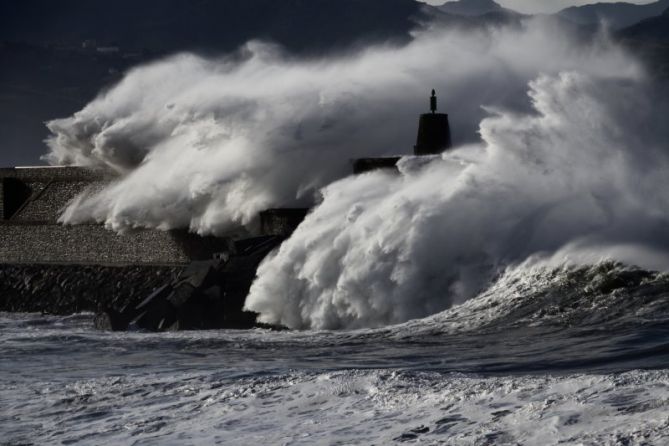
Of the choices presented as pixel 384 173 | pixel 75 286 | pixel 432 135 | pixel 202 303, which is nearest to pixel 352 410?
pixel 202 303

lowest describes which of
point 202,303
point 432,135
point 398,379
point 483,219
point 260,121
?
point 398,379

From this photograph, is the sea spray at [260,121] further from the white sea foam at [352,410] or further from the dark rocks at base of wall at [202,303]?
the white sea foam at [352,410]

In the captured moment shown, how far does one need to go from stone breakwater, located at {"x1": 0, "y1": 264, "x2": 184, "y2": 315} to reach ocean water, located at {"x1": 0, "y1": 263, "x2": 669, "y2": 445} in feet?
19.5

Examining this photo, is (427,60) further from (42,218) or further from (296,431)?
(296,431)

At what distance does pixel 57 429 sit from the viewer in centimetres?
1070

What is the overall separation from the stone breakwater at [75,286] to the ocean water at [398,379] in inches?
234

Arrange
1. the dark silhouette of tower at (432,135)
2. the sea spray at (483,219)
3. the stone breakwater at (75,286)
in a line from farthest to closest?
the stone breakwater at (75,286)
the dark silhouette of tower at (432,135)
the sea spray at (483,219)

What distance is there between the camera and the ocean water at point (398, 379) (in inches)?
356

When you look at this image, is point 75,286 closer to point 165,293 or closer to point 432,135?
point 165,293

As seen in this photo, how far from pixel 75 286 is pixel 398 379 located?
14997mm

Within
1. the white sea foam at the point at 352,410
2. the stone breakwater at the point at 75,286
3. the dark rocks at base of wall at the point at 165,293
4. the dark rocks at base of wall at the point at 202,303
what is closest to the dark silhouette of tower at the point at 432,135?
the dark rocks at base of wall at the point at 165,293

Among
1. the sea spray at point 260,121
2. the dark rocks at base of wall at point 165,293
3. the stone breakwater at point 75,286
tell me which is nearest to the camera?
the dark rocks at base of wall at point 165,293

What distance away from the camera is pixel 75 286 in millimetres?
24688

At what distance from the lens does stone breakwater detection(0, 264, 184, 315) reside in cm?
2304
